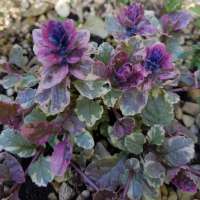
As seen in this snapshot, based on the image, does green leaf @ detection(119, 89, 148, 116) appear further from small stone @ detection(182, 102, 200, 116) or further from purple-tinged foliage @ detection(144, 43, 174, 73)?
small stone @ detection(182, 102, 200, 116)

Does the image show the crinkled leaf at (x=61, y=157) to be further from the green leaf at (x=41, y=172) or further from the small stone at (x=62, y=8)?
the small stone at (x=62, y=8)

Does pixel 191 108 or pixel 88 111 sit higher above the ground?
pixel 88 111

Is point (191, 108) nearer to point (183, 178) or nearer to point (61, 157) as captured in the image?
point (183, 178)

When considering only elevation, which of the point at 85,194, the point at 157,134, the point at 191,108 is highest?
the point at 157,134

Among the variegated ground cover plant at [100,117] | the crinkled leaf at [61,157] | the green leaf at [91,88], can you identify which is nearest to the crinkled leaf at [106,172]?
the variegated ground cover plant at [100,117]

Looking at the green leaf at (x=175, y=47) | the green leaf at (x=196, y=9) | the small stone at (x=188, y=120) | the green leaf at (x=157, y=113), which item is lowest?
the small stone at (x=188, y=120)

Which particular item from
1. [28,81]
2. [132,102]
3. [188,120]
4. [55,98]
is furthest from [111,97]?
[188,120]
